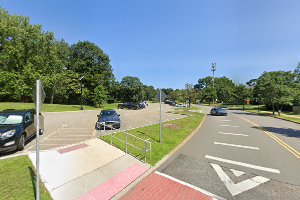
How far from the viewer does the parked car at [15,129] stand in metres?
7.50

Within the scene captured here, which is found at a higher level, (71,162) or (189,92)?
(189,92)

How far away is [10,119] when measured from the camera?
8.96 meters

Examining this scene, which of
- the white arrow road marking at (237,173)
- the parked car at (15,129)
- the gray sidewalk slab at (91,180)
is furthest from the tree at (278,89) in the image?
the parked car at (15,129)

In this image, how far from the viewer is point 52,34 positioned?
93.1 ft

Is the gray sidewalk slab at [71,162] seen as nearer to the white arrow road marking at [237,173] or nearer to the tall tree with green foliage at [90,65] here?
the white arrow road marking at [237,173]

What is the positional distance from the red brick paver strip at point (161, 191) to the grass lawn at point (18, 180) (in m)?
2.45

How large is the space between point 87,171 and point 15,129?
171 inches

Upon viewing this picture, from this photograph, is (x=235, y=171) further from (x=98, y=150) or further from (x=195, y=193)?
(x=98, y=150)

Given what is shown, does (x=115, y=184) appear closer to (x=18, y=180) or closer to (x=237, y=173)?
(x=18, y=180)

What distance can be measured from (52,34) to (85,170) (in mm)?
28695

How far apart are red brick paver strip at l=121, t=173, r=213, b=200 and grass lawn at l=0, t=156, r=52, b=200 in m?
2.45

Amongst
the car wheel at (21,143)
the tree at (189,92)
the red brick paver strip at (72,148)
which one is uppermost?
the tree at (189,92)

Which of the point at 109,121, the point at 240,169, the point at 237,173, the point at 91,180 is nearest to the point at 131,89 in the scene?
the point at 109,121

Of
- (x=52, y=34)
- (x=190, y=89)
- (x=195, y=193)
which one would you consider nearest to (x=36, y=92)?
(x=195, y=193)
